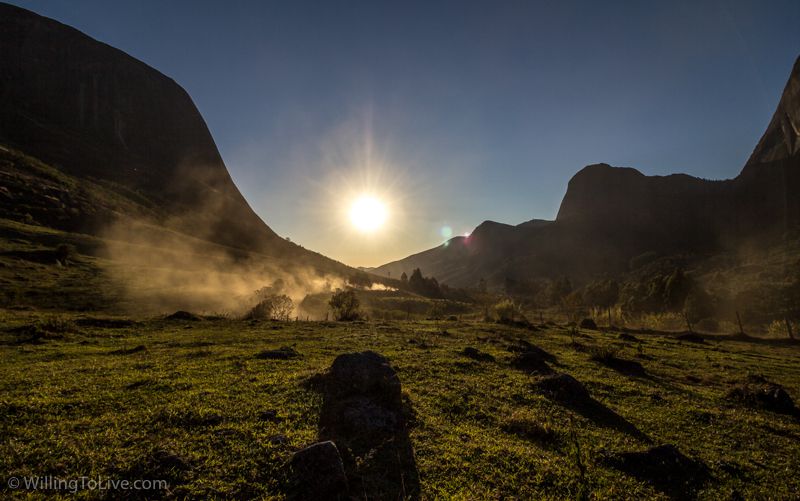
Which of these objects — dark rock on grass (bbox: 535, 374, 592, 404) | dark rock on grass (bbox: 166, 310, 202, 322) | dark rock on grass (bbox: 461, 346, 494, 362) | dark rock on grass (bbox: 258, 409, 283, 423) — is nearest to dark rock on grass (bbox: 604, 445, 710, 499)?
dark rock on grass (bbox: 535, 374, 592, 404)

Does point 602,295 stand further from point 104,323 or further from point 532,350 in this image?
point 104,323

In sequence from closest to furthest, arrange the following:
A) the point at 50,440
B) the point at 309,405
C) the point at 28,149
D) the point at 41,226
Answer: the point at 50,440 < the point at 309,405 < the point at 41,226 < the point at 28,149

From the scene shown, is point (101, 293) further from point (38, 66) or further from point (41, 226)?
point (38, 66)

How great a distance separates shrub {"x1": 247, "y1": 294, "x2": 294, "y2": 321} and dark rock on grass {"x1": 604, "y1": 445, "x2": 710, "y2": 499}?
2356 inches

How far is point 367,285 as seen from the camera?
171000 millimetres

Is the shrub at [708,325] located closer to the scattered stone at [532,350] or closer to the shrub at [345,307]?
the scattered stone at [532,350]

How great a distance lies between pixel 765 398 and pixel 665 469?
1684 cm

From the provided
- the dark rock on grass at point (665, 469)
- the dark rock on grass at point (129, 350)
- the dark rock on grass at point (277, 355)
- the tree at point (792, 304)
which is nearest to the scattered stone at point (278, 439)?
the dark rock on grass at point (665, 469)

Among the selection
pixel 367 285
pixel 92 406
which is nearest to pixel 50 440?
pixel 92 406

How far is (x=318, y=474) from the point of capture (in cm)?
914

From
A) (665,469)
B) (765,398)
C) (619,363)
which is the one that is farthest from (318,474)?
(619,363)

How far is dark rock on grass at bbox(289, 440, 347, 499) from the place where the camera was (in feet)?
29.0

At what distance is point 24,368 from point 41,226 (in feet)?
362

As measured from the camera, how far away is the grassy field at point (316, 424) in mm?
10047
